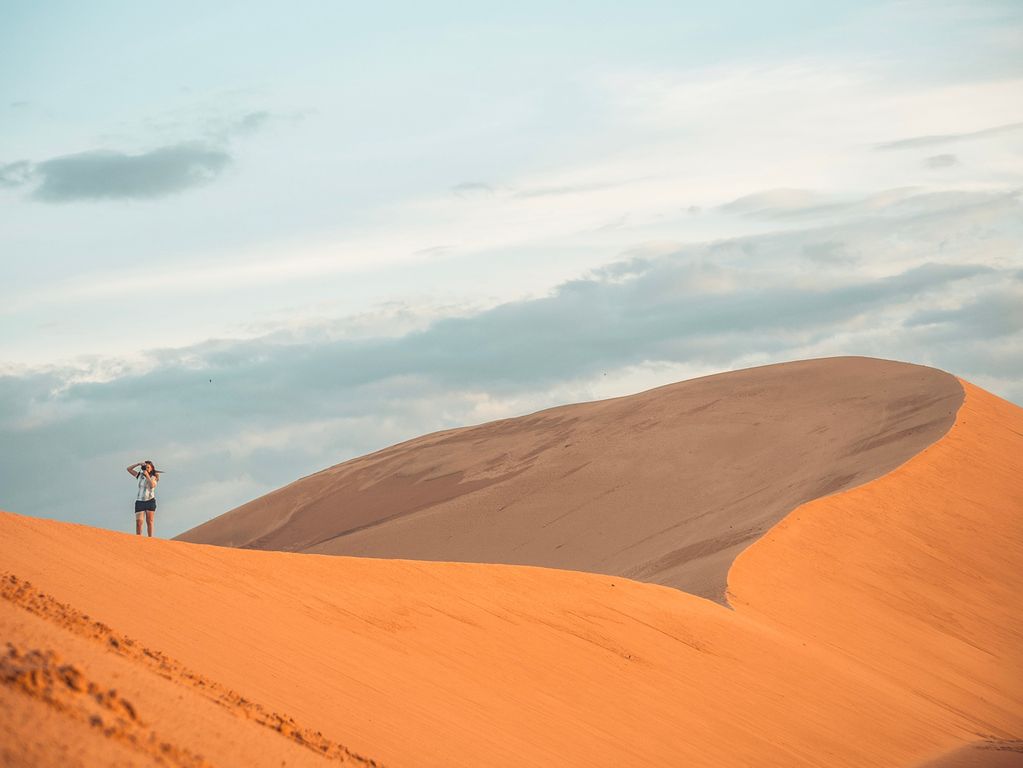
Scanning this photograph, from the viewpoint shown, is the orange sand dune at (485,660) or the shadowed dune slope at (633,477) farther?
the shadowed dune slope at (633,477)

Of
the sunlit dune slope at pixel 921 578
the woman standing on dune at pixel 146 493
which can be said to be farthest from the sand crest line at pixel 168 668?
the sunlit dune slope at pixel 921 578

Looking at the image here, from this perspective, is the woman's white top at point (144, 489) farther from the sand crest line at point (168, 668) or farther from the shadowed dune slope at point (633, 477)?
the shadowed dune slope at point (633, 477)

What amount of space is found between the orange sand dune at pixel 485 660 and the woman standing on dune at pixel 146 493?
2.95 metres

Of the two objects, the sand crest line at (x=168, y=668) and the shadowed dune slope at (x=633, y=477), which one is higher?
the sand crest line at (x=168, y=668)

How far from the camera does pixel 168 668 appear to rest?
761 cm

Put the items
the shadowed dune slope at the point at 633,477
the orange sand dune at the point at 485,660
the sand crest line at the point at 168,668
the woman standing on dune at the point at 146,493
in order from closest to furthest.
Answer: the orange sand dune at the point at 485,660 → the sand crest line at the point at 168,668 → the woman standing on dune at the point at 146,493 → the shadowed dune slope at the point at 633,477

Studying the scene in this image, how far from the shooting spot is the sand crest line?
7312 mm

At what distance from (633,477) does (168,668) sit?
26.7m

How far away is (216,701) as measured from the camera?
7270 mm

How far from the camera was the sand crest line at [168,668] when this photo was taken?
7312 millimetres

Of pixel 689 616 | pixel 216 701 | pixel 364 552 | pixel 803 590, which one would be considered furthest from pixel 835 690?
pixel 364 552

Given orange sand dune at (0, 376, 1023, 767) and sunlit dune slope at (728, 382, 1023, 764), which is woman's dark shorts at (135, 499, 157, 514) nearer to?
orange sand dune at (0, 376, 1023, 767)

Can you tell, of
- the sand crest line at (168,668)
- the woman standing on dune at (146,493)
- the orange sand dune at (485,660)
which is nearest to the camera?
the orange sand dune at (485,660)

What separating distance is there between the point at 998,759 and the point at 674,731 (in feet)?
14.5
